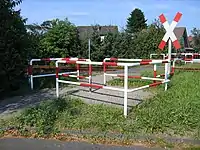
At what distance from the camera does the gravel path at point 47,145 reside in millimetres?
4145

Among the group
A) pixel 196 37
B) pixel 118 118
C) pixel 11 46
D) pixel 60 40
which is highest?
pixel 196 37

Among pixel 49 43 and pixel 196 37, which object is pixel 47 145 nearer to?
pixel 49 43

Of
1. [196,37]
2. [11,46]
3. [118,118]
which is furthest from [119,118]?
[196,37]

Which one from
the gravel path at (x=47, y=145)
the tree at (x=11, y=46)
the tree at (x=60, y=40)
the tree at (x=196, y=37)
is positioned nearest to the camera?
the gravel path at (x=47, y=145)

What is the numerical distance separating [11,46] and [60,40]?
10890mm

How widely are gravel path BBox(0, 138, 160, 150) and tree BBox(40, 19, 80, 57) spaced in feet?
43.4

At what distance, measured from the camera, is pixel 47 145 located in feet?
14.0

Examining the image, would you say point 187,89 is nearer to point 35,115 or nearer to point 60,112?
point 60,112

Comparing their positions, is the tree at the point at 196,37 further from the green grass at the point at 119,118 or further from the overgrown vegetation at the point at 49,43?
the green grass at the point at 119,118

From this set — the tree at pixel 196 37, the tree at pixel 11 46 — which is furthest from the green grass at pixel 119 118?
the tree at pixel 196 37

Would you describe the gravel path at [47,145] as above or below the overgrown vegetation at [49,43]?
below

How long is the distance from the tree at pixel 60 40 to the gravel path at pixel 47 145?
13.2 metres

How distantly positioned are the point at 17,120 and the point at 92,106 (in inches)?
68.2

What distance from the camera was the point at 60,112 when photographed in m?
5.57
